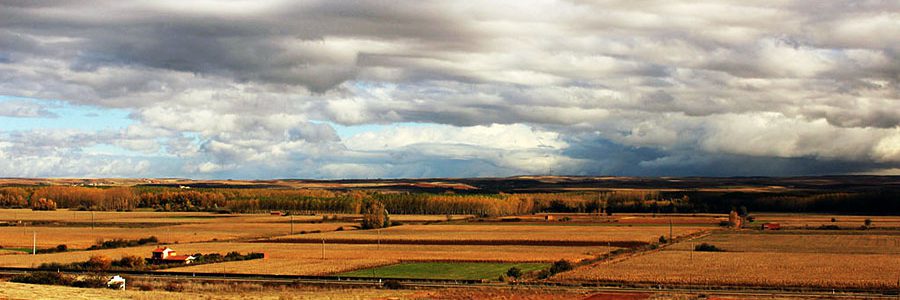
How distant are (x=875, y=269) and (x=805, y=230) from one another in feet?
224

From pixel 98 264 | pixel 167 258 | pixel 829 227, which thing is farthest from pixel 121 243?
pixel 829 227

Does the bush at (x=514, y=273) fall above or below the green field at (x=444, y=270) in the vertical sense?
above

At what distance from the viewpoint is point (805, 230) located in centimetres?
13775

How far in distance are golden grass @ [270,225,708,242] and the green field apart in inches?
1417

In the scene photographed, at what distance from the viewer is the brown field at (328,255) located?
76.8 meters

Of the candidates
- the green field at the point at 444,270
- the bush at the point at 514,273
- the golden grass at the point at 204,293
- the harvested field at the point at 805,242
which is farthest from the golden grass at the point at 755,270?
the golden grass at the point at 204,293

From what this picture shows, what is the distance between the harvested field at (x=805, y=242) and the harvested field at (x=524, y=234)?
333 inches

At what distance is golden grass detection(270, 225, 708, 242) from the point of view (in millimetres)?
117938

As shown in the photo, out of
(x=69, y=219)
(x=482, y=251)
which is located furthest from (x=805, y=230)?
(x=69, y=219)

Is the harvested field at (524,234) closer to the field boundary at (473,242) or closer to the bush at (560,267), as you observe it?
the field boundary at (473,242)

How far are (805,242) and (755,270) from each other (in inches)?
1644

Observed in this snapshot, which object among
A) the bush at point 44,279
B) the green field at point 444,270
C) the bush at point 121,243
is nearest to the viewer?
the bush at point 44,279

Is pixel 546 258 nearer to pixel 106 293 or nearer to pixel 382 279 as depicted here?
pixel 382 279

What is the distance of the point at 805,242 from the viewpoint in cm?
10944
